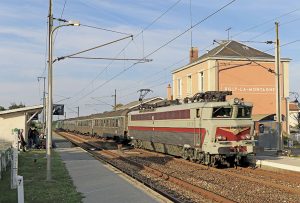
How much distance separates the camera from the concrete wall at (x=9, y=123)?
32.6 m

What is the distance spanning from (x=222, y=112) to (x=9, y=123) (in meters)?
18.6

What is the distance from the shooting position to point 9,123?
32.6 meters

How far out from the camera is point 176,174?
59.1 feet

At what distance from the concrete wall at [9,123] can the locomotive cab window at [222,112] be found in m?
17.6

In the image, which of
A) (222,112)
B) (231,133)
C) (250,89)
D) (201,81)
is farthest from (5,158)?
(250,89)

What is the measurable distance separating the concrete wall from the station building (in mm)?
18485

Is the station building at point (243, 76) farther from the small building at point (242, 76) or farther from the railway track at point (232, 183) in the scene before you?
the railway track at point (232, 183)

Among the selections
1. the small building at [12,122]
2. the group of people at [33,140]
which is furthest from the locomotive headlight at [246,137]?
the small building at [12,122]

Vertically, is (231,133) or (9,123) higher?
(9,123)

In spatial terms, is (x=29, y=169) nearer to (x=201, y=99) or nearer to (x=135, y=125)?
(x=201, y=99)

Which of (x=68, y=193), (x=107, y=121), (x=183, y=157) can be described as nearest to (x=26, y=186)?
(x=68, y=193)

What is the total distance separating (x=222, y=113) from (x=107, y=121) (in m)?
28.2

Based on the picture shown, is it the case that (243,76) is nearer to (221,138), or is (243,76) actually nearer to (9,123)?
(9,123)

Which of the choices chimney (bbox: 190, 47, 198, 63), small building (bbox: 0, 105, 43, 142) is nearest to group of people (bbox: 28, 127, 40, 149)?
small building (bbox: 0, 105, 43, 142)
